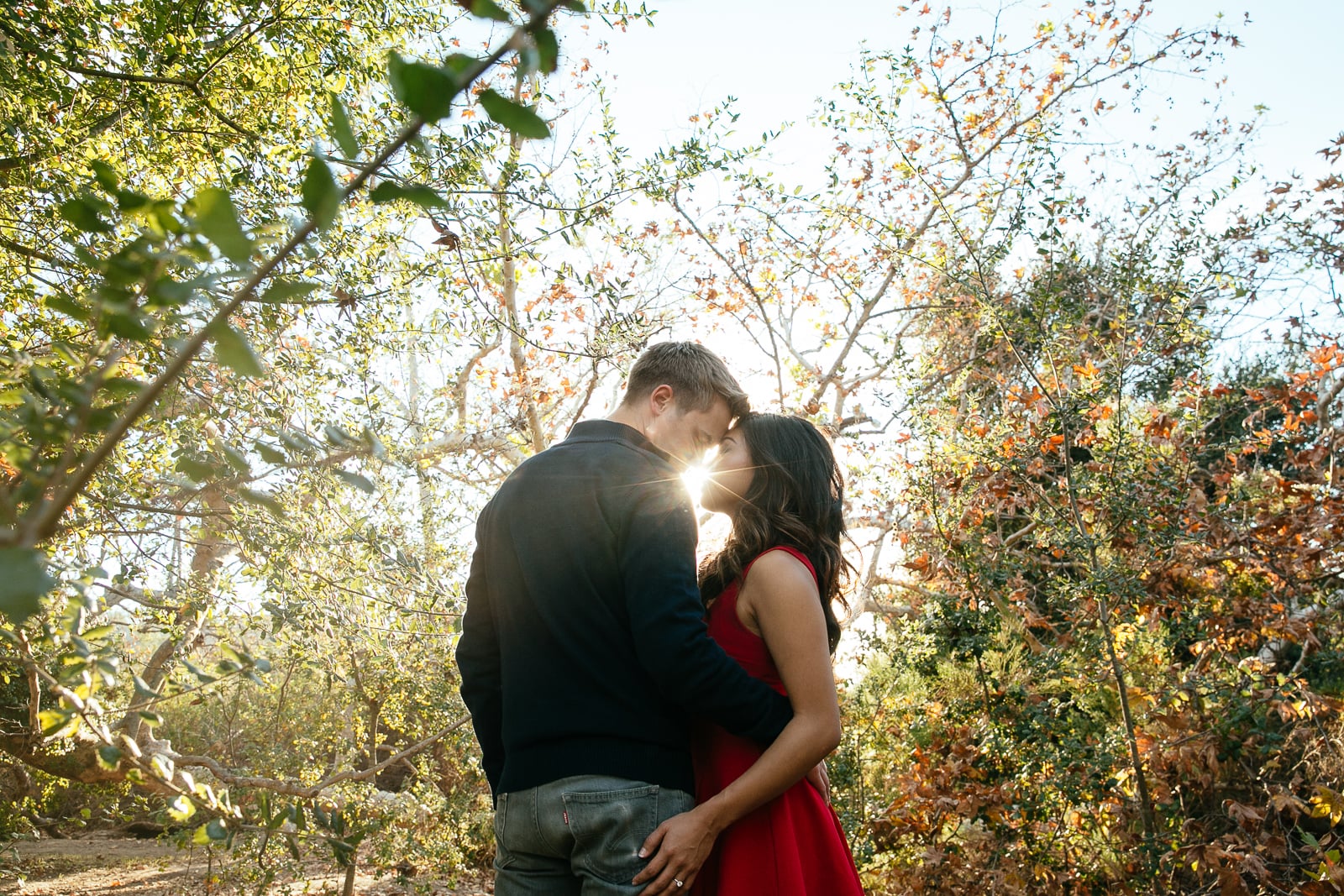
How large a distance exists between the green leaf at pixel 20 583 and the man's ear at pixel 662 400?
5.18 ft

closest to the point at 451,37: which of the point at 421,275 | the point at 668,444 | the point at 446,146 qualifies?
the point at 421,275

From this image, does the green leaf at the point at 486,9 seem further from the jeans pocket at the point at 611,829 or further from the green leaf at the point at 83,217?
the jeans pocket at the point at 611,829

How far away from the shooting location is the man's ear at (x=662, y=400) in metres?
2.02

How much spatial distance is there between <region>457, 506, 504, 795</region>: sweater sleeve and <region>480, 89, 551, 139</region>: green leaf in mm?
1405

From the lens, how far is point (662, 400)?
2.03 meters

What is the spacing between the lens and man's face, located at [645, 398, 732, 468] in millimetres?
2004

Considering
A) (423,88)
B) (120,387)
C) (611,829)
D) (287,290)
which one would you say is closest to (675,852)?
(611,829)

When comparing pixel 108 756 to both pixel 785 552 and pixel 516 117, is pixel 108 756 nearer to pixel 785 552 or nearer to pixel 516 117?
A: pixel 516 117

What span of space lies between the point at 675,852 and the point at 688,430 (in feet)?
2.96

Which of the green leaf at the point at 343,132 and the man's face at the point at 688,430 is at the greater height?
the man's face at the point at 688,430

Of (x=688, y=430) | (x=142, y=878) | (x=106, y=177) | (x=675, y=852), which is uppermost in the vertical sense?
(x=688, y=430)

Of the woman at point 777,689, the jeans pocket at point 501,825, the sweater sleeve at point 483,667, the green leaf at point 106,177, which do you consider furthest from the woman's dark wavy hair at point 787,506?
the green leaf at point 106,177

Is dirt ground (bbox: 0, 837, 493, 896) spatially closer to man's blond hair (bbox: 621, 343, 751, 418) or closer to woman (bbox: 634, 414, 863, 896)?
woman (bbox: 634, 414, 863, 896)

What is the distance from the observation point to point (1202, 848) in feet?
10.1
